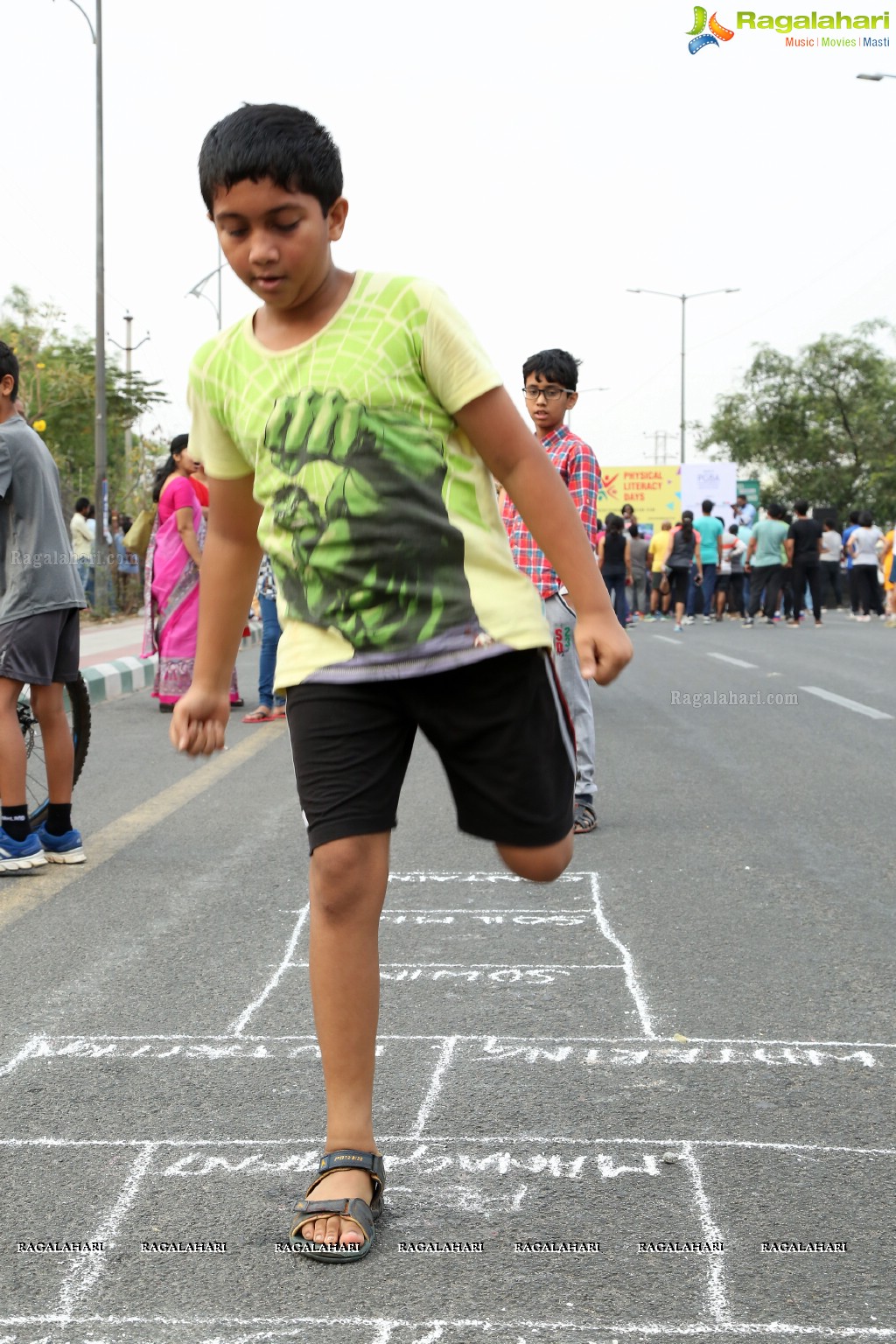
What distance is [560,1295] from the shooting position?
2.38 meters

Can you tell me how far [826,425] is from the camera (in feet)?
181

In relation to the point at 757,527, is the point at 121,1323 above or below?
below

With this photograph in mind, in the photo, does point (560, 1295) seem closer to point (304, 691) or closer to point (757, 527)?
point (304, 691)

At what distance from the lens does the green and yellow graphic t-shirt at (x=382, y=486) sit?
2643 mm

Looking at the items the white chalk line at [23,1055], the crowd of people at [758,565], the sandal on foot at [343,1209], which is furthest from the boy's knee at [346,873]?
the crowd of people at [758,565]

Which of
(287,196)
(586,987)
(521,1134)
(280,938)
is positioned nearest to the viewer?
(287,196)

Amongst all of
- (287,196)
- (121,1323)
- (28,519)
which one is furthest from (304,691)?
(28,519)

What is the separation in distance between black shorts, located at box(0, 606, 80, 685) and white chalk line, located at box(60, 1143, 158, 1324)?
2.76 m

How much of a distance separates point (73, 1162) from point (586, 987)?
1.56 metres

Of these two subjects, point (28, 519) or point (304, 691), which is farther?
point (28, 519)

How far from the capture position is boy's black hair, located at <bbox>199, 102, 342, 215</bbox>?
2.57 m

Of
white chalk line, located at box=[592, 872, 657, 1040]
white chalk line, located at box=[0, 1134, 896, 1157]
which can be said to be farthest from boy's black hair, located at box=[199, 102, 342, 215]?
white chalk line, located at box=[592, 872, 657, 1040]

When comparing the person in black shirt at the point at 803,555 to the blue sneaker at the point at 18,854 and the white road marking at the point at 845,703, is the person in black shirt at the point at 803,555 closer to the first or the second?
the white road marking at the point at 845,703

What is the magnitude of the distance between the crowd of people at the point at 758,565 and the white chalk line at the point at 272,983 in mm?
16899
